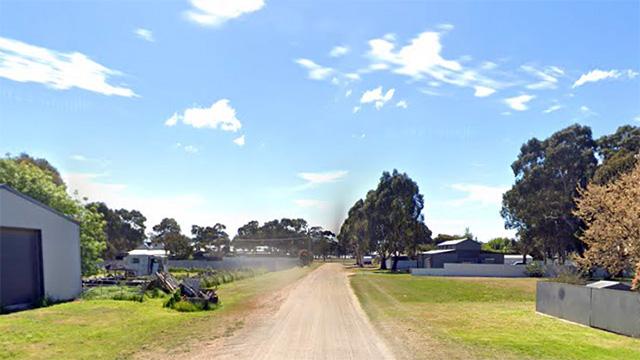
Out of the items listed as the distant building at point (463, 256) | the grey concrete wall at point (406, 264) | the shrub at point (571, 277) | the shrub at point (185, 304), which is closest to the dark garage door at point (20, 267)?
the shrub at point (185, 304)

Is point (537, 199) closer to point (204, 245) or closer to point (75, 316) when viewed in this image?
point (75, 316)

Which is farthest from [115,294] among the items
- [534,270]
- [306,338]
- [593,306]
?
[534,270]

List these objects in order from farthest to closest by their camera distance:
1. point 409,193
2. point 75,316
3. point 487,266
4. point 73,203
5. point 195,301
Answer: point 409,193 → point 487,266 → point 73,203 → point 195,301 → point 75,316

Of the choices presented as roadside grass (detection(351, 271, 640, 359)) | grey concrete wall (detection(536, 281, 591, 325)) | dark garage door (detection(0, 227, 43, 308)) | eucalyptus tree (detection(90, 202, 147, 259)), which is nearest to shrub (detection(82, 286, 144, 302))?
dark garage door (detection(0, 227, 43, 308))

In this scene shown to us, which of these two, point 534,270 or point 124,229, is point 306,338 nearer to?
point 534,270

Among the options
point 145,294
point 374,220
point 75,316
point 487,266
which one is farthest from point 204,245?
point 75,316

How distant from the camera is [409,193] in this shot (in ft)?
253

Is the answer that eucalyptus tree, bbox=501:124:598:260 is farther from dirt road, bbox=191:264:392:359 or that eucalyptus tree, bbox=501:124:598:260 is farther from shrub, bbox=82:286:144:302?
shrub, bbox=82:286:144:302

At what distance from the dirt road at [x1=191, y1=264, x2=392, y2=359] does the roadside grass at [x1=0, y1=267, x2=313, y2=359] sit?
3.36 ft

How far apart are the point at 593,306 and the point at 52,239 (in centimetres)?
2360

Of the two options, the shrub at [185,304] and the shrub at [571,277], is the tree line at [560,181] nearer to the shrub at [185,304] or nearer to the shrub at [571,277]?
the shrub at [571,277]

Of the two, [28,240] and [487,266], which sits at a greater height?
[28,240]

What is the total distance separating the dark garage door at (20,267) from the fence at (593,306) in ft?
72.1

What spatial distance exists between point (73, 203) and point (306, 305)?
18.3 m
